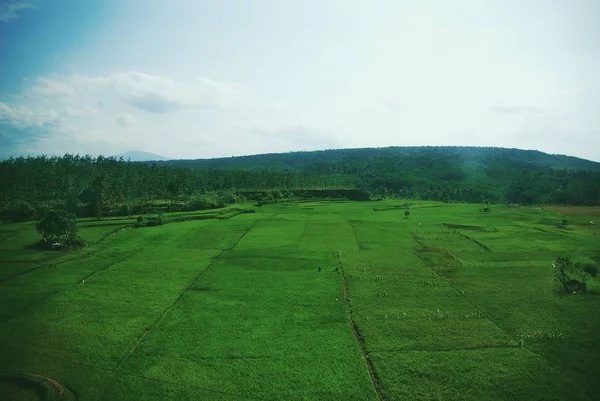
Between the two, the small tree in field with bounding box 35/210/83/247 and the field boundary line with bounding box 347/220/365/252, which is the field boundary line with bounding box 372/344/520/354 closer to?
the field boundary line with bounding box 347/220/365/252

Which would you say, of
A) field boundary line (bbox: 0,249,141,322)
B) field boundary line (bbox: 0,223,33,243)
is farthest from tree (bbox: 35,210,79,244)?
field boundary line (bbox: 0,249,141,322)

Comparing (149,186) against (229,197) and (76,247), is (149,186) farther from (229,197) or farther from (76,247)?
(76,247)

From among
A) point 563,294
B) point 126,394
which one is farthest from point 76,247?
point 563,294

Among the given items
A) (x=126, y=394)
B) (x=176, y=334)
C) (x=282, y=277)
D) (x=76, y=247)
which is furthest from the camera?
(x=76, y=247)

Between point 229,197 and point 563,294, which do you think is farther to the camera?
point 229,197

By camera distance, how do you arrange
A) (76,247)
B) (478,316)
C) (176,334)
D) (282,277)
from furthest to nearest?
(76,247) → (282,277) → (478,316) → (176,334)

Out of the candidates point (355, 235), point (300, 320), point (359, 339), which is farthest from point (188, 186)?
point (359, 339)

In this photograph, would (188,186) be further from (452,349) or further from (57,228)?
(452,349)
